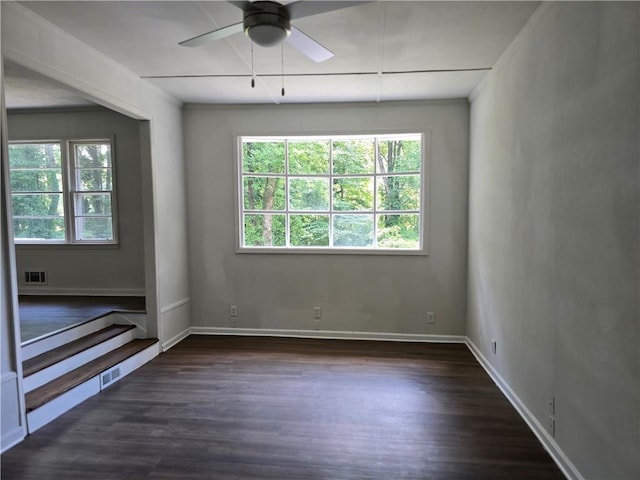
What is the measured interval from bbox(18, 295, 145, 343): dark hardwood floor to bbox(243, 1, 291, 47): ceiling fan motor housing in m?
2.96

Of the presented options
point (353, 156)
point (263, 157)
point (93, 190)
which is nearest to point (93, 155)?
point (93, 190)

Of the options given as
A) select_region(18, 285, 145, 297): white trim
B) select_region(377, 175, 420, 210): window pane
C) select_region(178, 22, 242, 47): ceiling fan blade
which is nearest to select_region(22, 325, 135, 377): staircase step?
select_region(18, 285, 145, 297): white trim

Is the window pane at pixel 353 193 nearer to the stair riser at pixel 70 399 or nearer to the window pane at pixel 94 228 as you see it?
the stair riser at pixel 70 399

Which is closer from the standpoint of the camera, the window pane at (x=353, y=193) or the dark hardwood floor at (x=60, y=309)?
the dark hardwood floor at (x=60, y=309)

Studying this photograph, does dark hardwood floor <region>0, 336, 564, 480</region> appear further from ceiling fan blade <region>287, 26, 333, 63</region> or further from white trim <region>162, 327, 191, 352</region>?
ceiling fan blade <region>287, 26, 333, 63</region>

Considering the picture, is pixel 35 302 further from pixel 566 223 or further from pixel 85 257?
pixel 566 223

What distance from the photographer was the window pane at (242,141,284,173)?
4.25 m

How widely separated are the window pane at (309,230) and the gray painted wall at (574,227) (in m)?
1.94

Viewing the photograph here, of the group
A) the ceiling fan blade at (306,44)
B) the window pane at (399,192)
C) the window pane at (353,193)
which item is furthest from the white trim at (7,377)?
the window pane at (399,192)

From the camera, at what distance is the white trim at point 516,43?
6.96 ft

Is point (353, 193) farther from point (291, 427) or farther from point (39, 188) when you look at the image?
point (39, 188)

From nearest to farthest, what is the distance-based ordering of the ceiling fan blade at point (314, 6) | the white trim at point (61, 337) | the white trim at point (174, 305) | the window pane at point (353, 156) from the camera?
the ceiling fan blade at point (314, 6)
the white trim at point (61, 337)
the white trim at point (174, 305)
the window pane at point (353, 156)

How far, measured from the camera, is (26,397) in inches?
95.4

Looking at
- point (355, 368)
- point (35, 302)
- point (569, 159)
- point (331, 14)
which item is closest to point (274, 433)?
point (355, 368)
